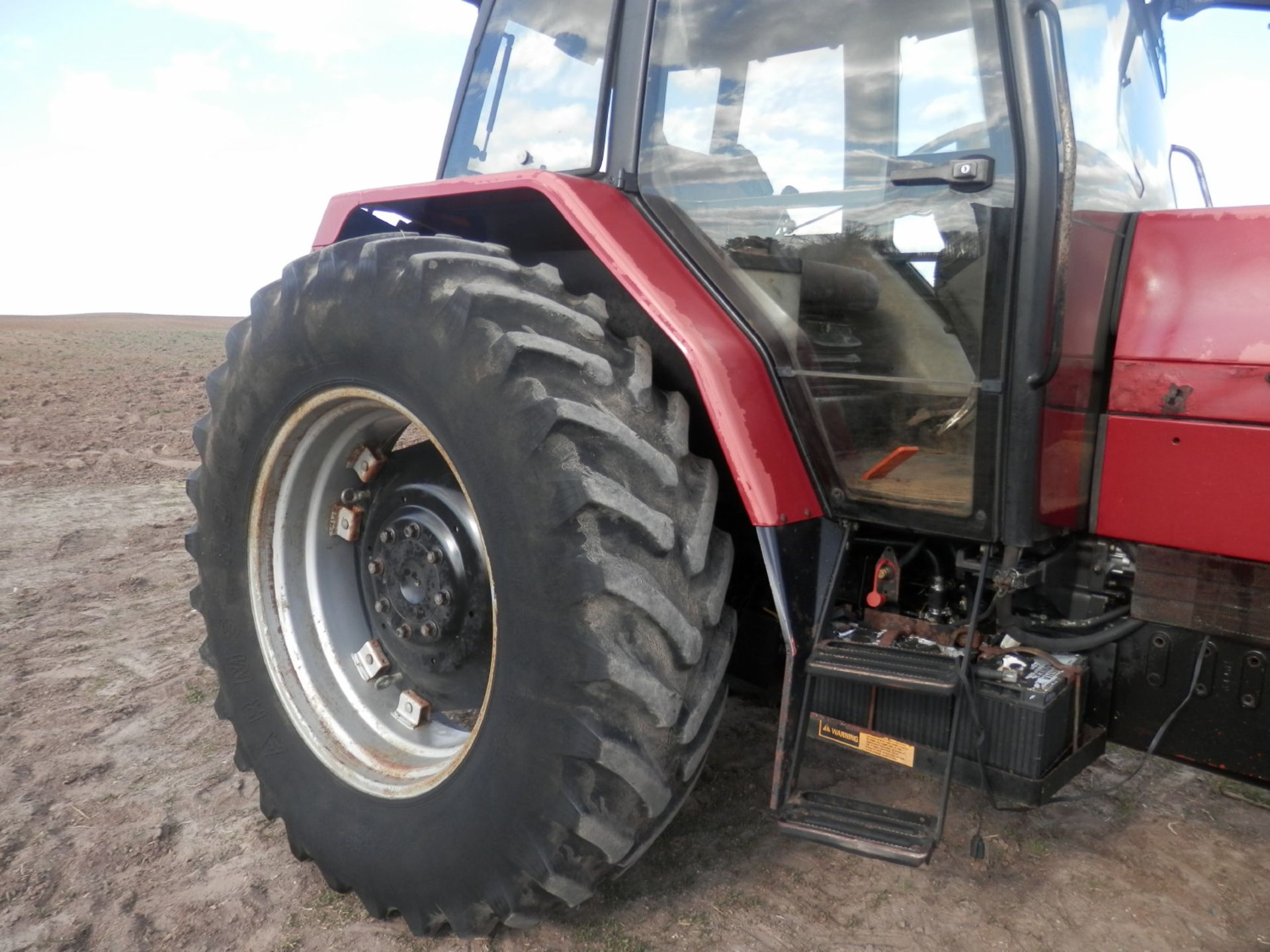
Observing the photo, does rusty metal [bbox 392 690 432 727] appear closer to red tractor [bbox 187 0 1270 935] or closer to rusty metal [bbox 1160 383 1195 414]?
red tractor [bbox 187 0 1270 935]

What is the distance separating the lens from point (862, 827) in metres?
1.88

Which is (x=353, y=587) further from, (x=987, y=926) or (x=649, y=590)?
(x=987, y=926)

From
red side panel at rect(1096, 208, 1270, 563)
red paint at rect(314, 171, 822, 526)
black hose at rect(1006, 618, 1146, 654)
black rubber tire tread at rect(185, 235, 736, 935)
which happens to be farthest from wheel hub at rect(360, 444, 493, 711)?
red side panel at rect(1096, 208, 1270, 563)

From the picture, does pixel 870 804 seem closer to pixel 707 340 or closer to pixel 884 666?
pixel 884 666

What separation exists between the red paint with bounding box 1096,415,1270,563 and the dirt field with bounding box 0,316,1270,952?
0.86 m

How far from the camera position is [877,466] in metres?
1.96

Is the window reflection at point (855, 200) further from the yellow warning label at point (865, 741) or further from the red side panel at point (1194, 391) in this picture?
the yellow warning label at point (865, 741)

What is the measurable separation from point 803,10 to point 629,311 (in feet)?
2.29

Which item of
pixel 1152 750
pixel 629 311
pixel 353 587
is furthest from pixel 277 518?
pixel 1152 750

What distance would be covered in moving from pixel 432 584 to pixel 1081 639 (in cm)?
137

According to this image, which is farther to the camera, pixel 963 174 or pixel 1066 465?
pixel 1066 465

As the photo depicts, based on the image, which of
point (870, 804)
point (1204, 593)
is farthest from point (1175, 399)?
point (870, 804)

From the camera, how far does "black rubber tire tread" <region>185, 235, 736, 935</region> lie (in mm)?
1702

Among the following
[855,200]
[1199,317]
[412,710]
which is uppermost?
[855,200]
